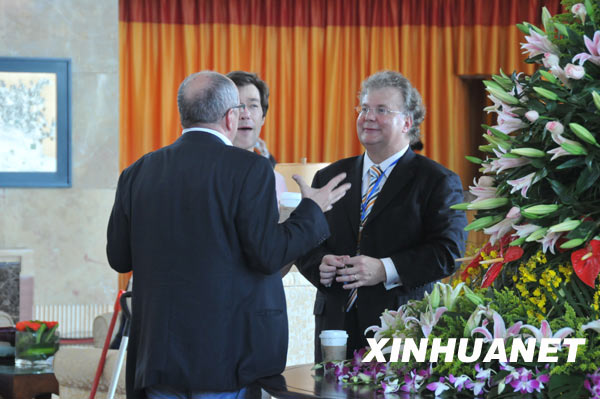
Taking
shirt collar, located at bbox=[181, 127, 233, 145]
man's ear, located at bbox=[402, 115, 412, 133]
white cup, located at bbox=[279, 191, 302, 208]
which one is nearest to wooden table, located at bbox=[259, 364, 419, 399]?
shirt collar, located at bbox=[181, 127, 233, 145]

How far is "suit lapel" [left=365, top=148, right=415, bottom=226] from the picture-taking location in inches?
96.7

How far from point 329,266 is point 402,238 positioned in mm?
235

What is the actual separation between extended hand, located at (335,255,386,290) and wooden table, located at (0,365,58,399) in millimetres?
2323

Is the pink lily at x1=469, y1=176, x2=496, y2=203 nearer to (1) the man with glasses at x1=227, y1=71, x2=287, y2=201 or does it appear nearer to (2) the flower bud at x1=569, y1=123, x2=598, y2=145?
(2) the flower bud at x1=569, y1=123, x2=598, y2=145

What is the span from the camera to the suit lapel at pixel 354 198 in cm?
251

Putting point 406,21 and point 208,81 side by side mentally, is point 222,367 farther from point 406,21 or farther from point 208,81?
point 406,21

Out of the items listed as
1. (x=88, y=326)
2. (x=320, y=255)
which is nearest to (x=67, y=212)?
(x=88, y=326)

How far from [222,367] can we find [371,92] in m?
1.02

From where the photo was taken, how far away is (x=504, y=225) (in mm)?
1710

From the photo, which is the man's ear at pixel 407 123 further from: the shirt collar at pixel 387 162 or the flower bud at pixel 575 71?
the flower bud at pixel 575 71

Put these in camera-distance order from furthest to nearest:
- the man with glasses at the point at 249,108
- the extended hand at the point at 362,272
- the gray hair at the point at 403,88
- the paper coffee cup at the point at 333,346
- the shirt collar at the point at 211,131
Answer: the man with glasses at the point at 249,108, the gray hair at the point at 403,88, the extended hand at the point at 362,272, the shirt collar at the point at 211,131, the paper coffee cup at the point at 333,346

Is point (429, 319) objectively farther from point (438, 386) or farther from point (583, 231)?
point (583, 231)

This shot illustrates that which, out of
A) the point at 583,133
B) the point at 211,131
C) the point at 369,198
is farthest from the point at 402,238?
the point at 583,133

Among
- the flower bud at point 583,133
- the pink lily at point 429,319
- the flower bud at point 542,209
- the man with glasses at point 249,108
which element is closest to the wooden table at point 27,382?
the man with glasses at point 249,108
